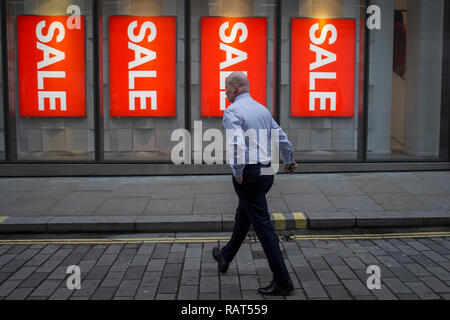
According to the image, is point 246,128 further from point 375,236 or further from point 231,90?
point 375,236

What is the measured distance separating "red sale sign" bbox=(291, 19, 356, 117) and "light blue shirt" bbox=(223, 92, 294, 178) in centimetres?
595

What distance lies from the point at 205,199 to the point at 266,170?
3.53m

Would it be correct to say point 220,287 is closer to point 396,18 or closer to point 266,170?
point 266,170

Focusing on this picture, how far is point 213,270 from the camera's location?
4805 mm

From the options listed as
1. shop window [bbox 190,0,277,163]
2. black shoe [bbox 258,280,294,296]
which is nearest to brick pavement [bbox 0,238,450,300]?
black shoe [bbox 258,280,294,296]

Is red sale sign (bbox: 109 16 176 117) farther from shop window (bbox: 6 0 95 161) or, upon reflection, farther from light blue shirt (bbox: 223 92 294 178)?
light blue shirt (bbox: 223 92 294 178)

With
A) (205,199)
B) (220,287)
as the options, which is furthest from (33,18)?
(220,287)

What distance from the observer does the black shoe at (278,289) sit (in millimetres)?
4098

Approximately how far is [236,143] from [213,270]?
1586mm

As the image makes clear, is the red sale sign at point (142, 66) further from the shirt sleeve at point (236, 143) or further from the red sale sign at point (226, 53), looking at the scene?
the shirt sleeve at point (236, 143)

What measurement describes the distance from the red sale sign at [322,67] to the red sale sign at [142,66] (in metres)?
2.74

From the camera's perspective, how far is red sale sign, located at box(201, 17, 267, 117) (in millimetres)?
9766

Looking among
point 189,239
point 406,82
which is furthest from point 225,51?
point 189,239

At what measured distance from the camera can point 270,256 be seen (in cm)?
415
